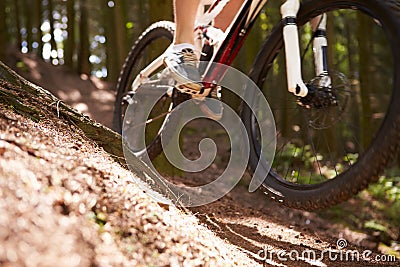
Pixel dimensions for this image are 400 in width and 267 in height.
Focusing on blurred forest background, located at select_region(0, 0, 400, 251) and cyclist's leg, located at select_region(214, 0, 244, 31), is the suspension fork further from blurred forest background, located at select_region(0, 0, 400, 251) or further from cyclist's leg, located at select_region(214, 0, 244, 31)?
blurred forest background, located at select_region(0, 0, 400, 251)

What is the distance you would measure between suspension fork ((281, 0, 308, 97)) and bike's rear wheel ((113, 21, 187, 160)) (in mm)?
1282

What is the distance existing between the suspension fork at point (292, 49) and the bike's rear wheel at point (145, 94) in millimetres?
1282

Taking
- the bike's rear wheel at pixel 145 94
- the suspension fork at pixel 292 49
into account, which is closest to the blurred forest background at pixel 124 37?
the bike's rear wheel at pixel 145 94

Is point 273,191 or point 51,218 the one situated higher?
point 51,218

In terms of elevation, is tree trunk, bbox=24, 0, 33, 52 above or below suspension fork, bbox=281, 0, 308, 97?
below

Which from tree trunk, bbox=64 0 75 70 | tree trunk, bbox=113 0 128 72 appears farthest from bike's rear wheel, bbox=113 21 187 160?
tree trunk, bbox=64 0 75 70

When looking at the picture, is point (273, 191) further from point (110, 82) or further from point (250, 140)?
point (110, 82)

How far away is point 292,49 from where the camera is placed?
2742 mm

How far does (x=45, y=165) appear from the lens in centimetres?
171

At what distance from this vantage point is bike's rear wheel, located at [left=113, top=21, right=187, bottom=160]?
4.30m

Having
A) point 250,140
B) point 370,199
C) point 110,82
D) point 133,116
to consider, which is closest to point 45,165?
point 250,140

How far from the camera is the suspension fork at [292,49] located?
105 inches

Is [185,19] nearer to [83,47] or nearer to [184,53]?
[184,53]

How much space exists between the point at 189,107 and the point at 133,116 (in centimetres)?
84
